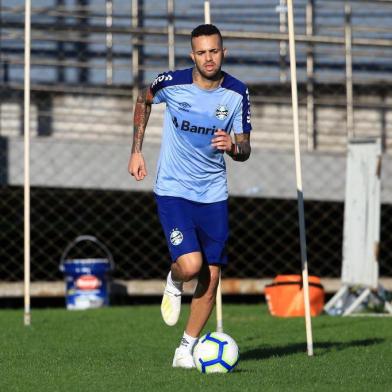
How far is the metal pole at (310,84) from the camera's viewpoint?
11.6m

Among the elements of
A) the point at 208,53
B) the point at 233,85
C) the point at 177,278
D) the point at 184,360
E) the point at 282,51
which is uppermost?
the point at 282,51

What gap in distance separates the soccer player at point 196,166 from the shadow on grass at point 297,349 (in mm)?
716

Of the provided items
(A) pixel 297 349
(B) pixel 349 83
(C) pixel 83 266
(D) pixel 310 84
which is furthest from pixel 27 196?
(B) pixel 349 83

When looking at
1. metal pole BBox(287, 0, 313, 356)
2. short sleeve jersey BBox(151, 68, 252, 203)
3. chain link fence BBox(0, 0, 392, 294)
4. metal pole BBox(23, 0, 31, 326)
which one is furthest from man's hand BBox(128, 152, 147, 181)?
chain link fence BBox(0, 0, 392, 294)

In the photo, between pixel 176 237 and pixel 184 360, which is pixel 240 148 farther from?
pixel 184 360

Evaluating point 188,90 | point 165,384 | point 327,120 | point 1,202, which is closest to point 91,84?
point 1,202

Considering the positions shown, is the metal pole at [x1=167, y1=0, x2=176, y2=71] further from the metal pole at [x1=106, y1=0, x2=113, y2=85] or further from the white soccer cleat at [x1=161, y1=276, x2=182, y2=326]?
the white soccer cleat at [x1=161, y1=276, x2=182, y2=326]

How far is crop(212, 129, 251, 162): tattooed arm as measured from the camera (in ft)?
19.6

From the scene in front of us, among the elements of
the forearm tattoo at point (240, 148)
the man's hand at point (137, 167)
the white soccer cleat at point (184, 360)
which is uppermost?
the forearm tattoo at point (240, 148)

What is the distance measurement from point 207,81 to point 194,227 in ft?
2.63

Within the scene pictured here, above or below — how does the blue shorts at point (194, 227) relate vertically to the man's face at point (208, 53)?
below

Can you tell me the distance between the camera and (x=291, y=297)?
10.3 metres

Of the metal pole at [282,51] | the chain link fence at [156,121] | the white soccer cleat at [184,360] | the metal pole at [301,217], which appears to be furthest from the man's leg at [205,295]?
the metal pole at [282,51]

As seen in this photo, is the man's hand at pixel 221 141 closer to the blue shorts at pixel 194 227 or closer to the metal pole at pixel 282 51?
the blue shorts at pixel 194 227
